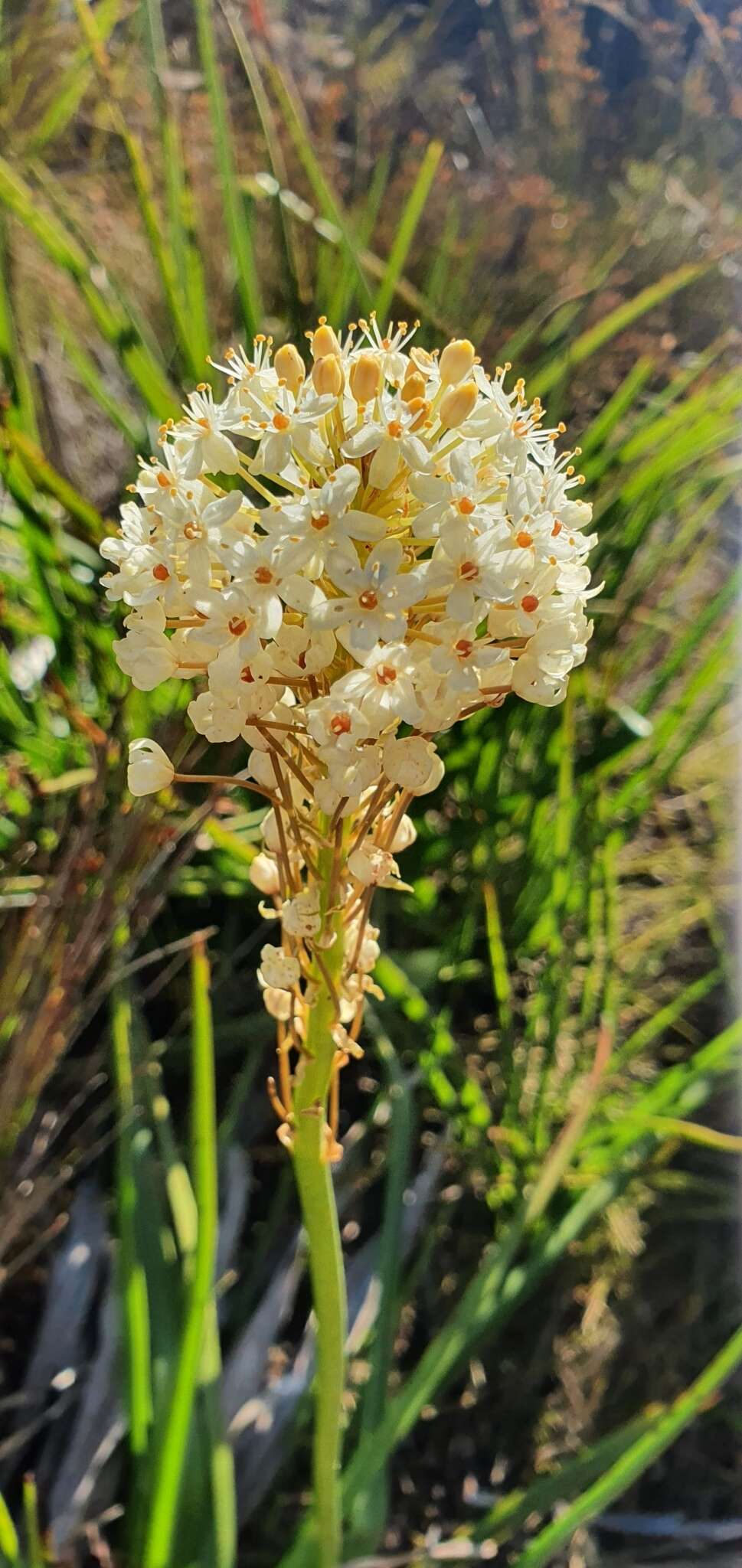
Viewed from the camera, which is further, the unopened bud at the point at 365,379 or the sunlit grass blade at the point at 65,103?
the sunlit grass blade at the point at 65,103

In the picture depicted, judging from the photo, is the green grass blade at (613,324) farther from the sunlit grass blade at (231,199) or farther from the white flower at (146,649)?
the white flower at (146,649)

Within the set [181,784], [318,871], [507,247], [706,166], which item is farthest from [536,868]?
[706,166]

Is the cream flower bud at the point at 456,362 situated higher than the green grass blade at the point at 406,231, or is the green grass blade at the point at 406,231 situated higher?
the green grass blade at the point at 406,231

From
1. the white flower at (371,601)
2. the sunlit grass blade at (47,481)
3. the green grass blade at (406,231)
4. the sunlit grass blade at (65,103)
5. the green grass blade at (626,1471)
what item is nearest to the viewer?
the white flower at (371,601)

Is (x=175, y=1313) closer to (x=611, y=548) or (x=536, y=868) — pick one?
(x=536, y=868)

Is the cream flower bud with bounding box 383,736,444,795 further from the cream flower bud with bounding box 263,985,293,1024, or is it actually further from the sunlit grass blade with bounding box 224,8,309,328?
the sunlit grass blade with bounding box 224,8,309,328

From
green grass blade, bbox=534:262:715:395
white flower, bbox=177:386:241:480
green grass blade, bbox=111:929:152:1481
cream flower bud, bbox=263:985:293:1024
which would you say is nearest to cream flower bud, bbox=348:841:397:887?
cream flower bud, bbox=263:985:293:1024

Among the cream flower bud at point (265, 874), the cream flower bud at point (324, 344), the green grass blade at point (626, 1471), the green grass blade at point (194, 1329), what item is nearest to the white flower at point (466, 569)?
the cream flower bud at point (324, 344)
